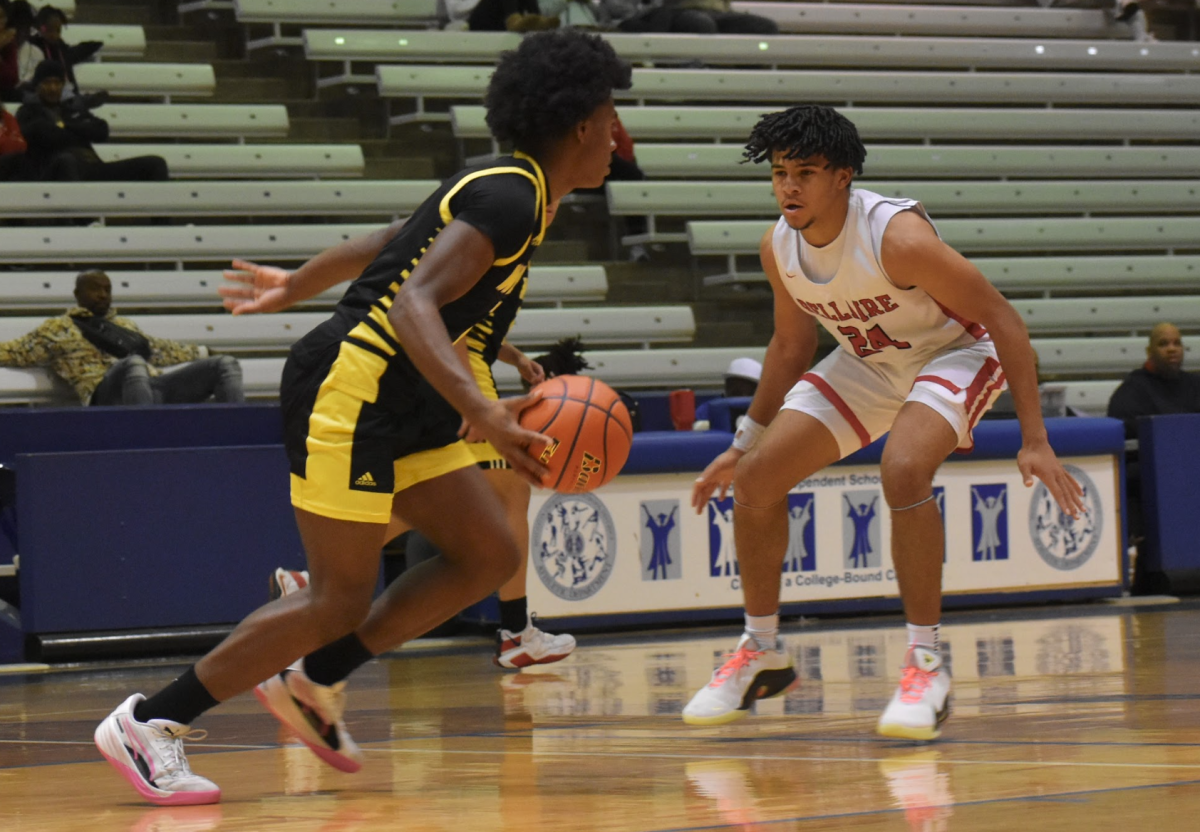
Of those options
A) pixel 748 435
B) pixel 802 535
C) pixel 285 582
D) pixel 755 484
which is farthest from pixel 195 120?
pixel 755 484

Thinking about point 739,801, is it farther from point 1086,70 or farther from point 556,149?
point 1086,70

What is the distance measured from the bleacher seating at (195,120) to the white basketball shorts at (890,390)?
7.67m

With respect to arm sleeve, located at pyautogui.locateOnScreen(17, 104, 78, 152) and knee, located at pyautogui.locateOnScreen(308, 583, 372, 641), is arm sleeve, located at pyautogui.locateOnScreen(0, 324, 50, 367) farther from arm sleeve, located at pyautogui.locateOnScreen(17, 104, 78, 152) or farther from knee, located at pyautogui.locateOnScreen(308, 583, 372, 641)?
knee, located at pyautogui.locateOnScreen(308, 583, 372, 641)

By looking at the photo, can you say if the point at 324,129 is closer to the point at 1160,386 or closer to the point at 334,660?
the point at 1160,386

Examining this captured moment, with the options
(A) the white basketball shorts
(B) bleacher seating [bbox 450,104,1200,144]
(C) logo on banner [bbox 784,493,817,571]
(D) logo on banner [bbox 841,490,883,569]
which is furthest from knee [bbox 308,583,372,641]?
(B) bleacher seating [bbox 450,104,1200,144]

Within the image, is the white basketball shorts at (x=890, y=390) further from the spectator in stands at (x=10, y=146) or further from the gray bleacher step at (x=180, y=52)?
the gray bleacher step at (x=180, y=52)

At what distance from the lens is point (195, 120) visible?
36.1 ft

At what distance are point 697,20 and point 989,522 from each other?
6303 millimetres

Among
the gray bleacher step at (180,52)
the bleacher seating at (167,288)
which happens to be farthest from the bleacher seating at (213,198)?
the gray bleacher step at (180,52)

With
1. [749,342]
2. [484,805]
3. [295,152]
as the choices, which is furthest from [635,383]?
[484,805]

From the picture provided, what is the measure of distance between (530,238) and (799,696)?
7.22 ft

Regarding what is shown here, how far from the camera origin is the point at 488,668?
21.0ft

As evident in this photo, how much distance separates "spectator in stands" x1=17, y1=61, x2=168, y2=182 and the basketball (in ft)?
24.7

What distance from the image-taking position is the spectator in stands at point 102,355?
8250 mm
